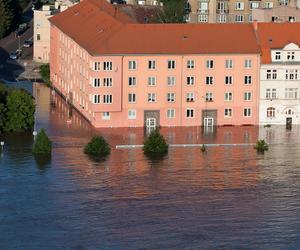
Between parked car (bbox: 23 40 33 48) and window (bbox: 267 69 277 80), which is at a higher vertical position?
parked car (bbox: 23 40 33 48)

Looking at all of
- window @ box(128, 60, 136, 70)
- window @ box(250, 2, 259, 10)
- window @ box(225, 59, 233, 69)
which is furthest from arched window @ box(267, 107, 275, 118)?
window @ box(250, 2, 259, 10)

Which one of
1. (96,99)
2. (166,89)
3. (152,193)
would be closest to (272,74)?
(166,89)

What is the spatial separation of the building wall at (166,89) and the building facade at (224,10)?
38.8 ft

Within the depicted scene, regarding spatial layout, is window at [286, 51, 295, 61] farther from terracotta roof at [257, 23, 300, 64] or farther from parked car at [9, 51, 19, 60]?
parked car at [9, 51, 19, 60]

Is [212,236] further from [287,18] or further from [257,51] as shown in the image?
[287,18]

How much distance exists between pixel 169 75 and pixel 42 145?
20.8 feet

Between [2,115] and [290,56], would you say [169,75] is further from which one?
[2,115]

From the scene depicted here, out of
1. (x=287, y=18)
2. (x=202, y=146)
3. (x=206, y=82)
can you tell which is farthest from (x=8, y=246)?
(x=287, y=18)

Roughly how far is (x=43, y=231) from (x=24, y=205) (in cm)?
244

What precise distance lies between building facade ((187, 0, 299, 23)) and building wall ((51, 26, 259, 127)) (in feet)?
38.8

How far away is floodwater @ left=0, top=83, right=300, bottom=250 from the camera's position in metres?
33.1

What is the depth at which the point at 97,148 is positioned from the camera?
41.8 m

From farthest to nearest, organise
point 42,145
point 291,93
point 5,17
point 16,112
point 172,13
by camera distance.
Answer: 1. point 5,17
2. point 172,13
3. point 291,93
4. point 16,112
5. point 42,145

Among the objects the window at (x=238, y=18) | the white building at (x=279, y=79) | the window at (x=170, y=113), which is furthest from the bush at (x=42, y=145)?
the window at (x=238, y=18)
